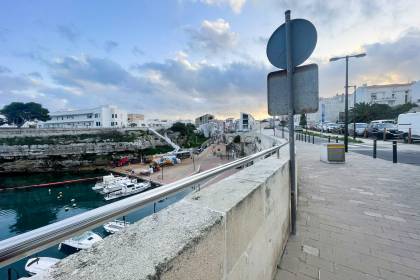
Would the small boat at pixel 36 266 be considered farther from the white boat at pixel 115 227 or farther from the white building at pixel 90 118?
the white building at pixel 90 118

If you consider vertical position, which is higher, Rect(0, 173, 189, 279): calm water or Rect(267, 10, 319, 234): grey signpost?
Rect(267, 10, 319, 234): grey signpost

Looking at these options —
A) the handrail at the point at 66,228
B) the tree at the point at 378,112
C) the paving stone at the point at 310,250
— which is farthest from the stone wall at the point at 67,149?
the tree at the point at 378,112

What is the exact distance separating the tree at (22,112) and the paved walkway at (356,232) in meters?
61.7

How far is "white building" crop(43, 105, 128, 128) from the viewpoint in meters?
57.4

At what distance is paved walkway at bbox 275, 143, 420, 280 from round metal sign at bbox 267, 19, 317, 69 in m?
2.49

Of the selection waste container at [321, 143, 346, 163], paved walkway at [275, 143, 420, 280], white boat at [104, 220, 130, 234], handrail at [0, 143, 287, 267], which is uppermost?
handrail at [0, 143, 287, 267]

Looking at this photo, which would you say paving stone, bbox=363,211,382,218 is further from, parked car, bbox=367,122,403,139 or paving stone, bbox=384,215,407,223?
parked car, bbox=367,122,403,139

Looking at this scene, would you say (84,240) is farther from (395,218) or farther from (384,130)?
(384,130)

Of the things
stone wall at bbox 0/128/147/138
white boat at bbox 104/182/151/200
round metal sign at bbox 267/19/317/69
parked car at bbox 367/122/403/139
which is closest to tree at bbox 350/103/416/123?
parked car at bbox 367/122/403/139

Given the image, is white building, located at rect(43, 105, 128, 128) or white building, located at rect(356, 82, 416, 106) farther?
white building, located at rect(43, 105, 128, 128)

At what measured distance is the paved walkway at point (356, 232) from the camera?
2.18 metres

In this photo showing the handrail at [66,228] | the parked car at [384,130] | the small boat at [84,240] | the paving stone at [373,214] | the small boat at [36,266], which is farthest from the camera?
the parked car at [384,130]

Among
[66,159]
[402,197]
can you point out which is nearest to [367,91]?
[402,197]

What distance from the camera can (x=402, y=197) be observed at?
4.16 metres
